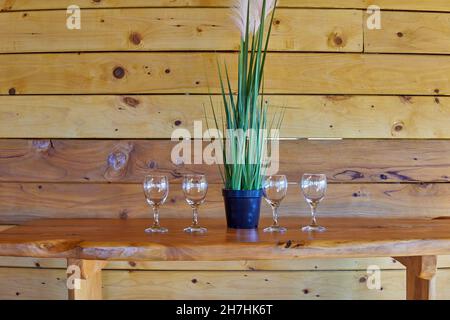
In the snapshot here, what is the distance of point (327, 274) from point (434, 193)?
438 millimetres

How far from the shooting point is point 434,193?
1.48 metres

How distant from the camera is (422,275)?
3.64 feet

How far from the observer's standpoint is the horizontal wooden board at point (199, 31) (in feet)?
4.83

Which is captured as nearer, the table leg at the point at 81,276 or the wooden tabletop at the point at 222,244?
the wooden tabletop at the point at 222,244

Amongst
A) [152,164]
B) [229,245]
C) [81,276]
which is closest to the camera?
[229,245]

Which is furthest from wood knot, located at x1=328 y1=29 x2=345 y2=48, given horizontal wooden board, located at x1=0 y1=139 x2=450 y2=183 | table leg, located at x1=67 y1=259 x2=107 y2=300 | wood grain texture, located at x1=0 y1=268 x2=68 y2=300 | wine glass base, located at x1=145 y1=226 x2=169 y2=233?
wood grain texture, located at x1=0 y1=268 x2=68 y2=300

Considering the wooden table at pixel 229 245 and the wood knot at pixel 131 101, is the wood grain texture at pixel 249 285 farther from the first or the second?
the wood knot at pixel 131 101

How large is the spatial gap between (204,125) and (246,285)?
21.2 inches

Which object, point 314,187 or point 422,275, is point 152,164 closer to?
point 314,187

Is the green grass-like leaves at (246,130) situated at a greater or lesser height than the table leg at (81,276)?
greater

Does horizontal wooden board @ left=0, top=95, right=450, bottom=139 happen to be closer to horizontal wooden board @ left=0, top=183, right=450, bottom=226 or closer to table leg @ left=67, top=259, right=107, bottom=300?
horizontal wooden board @ left=0, top=183, right=450, bottom=226

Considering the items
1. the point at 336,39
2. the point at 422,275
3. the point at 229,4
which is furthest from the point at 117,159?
the point at 422,275

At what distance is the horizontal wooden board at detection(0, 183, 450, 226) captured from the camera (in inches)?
57.8

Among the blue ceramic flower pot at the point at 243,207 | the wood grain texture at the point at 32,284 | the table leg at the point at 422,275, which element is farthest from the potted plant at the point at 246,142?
the wood grain texture at the point at 32,284
